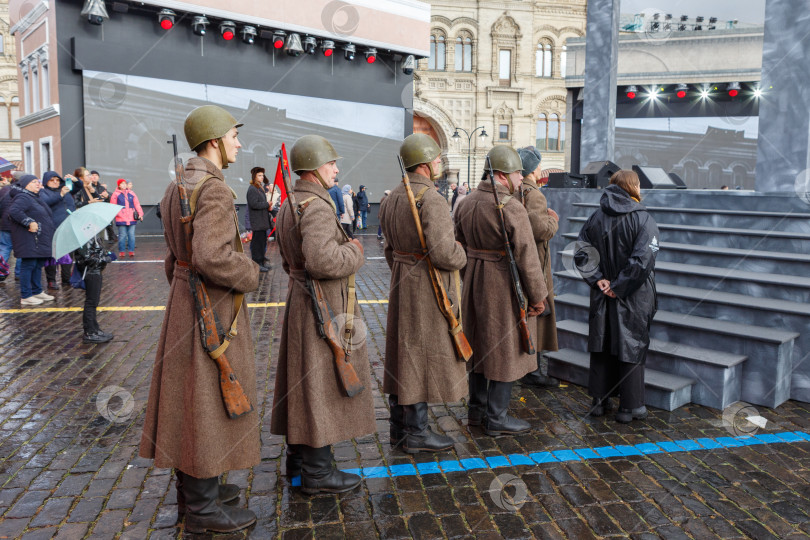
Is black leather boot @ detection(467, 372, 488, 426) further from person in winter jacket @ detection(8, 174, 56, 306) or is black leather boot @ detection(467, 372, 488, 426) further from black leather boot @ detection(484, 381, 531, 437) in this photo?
person in winter jacket @ detection(8, 174, 56, 306)

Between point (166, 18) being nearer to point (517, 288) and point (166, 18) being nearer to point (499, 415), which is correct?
point (517, 288)

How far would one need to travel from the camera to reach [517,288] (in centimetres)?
442

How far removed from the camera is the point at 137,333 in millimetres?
7285

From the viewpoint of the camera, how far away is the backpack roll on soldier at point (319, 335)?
11.2 feet

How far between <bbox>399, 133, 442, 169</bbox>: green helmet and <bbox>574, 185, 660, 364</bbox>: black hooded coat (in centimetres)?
152

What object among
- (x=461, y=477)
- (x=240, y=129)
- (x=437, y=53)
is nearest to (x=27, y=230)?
(x=461, y=477)

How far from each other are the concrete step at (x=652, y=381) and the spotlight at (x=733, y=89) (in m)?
19.8

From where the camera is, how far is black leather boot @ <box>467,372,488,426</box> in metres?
4.73

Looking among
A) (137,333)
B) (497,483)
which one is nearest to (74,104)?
(137,333)

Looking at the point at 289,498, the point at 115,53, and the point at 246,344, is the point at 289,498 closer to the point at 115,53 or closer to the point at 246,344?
the point at 246,344

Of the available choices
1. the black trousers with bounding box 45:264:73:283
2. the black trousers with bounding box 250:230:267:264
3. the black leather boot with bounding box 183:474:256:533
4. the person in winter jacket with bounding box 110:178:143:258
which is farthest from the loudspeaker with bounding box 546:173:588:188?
the person in winter jacket with bounding box 110:178:143:258

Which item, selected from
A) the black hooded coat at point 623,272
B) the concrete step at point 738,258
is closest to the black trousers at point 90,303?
the black hooded coat at point 623,272

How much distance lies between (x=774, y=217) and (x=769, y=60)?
2177mm

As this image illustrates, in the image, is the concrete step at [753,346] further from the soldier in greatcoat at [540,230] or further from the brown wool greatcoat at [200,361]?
the brown wool greatcoat at [200,361]
